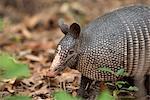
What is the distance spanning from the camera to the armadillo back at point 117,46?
546 centimetres

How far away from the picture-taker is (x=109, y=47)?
5.46m

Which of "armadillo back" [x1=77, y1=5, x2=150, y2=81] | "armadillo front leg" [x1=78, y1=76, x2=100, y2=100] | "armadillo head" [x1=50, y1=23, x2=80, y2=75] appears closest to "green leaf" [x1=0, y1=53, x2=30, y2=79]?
"armadillo head" [x1=50, y1=23, x2=80, y2=75]

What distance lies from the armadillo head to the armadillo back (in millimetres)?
79

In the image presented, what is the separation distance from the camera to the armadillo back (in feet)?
17.9

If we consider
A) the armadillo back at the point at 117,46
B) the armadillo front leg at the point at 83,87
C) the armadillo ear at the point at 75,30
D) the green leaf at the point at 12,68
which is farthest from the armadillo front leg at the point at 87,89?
the green leaf at the point at 12,68

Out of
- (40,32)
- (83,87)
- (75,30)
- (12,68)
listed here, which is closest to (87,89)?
(83,87)

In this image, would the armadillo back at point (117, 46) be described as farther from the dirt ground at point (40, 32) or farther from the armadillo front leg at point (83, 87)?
the dirt ground at point (40, 32)

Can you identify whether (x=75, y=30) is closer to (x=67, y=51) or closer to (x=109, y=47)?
(x=67, y=51)

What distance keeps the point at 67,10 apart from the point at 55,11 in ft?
1.35

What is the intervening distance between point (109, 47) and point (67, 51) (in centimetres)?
51

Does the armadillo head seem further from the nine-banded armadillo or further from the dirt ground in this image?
the dirt ground

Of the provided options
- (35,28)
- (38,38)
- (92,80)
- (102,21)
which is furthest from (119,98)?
(35,28)

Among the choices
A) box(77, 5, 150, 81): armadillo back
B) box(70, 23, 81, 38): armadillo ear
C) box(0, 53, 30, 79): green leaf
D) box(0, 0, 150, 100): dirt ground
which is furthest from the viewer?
box(0, 0, 150, 100): dirt ground

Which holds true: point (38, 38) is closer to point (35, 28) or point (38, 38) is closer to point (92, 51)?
point (35, 28)
